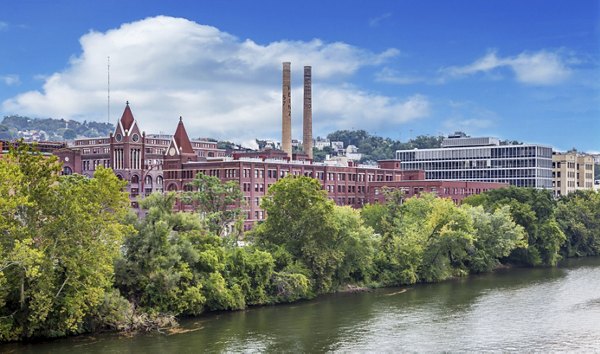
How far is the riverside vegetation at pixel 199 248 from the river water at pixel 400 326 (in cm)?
236

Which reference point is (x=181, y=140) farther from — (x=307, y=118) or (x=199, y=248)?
(x=199, y=248)

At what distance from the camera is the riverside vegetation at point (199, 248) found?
6247 cm

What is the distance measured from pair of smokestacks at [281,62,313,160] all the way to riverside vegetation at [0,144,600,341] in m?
65.1

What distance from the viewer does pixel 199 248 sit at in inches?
3081

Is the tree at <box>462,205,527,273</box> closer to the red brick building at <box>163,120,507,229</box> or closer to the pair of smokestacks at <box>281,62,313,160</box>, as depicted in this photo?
the red brick building at <box>163,120,507,229</box>

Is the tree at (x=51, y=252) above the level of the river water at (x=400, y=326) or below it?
above

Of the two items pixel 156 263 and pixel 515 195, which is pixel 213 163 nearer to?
pixel 515 195

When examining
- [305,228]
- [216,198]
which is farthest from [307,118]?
[305,228]

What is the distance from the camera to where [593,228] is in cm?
14200

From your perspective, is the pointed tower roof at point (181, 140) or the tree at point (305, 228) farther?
the pointed tower roof at point (181, 140)

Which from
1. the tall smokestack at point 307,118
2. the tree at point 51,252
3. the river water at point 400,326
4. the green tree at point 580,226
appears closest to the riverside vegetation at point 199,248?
the tree at point 51,252

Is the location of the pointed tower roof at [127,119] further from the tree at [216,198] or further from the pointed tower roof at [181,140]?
the tree at [216,198]

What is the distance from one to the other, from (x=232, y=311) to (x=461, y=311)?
21.7 metres

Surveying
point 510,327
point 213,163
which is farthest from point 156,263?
point 213,163
